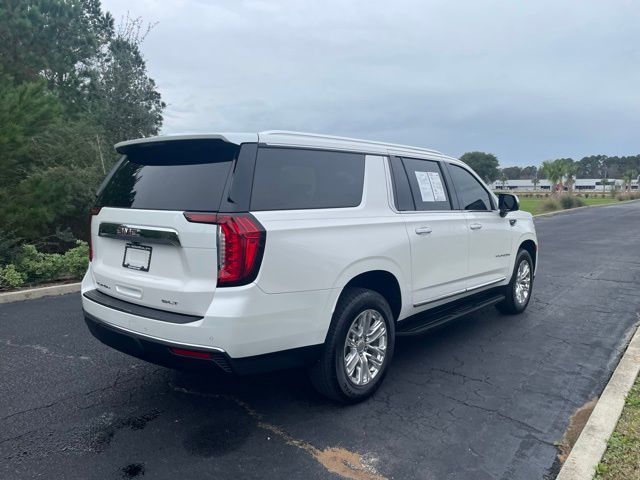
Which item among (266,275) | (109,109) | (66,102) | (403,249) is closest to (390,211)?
(403,249)

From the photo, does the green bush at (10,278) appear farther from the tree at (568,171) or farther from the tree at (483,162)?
the tree at (483,162)

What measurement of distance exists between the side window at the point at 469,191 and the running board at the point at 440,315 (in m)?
1.00

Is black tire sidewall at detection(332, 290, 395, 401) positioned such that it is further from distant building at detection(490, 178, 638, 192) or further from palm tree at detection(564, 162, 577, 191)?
distant building at detection(490, 178, 638, 192)

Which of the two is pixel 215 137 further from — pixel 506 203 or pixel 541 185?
pixel 541 185

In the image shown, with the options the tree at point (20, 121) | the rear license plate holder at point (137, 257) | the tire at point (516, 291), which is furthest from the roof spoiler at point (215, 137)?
the tree at point (20, 121)

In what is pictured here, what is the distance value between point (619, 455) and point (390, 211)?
7.35 feet

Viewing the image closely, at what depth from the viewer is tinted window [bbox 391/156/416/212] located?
13.5 feet

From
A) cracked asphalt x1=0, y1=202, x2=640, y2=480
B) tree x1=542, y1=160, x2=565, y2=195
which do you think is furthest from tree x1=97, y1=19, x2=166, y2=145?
tree x1=542, y1=160, x2=565, y2=195

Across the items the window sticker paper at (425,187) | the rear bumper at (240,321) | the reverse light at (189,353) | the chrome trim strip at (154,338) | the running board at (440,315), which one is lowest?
the running board at (440,315)

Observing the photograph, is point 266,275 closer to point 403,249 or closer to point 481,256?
point 403,249

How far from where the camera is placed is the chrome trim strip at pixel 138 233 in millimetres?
3000

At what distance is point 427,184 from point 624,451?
2582 millimetres

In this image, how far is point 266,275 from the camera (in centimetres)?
293

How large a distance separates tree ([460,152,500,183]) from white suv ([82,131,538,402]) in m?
89.4
